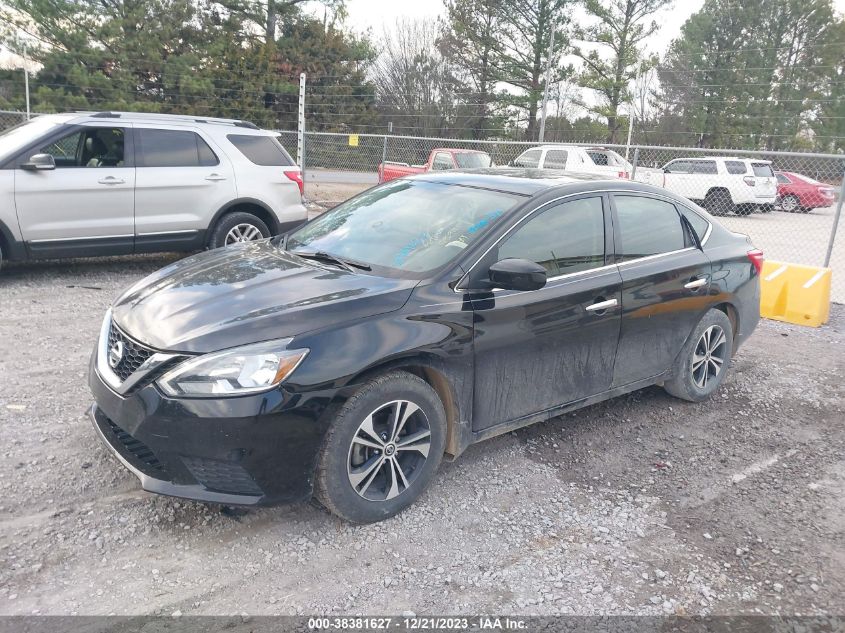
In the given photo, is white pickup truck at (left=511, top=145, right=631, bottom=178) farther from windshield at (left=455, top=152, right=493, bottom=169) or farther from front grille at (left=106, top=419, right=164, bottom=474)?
front grille at (left=106, top=419, right=164, bottom=474)

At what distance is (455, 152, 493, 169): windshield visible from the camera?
53.1 ft

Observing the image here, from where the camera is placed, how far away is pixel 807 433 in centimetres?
478

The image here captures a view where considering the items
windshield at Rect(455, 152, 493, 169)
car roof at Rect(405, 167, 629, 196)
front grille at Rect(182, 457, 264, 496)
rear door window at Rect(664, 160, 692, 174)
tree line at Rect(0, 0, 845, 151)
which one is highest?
tree line at Rect(0, 0, 845, 151)

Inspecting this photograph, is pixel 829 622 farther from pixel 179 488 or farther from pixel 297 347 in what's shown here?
pixel 179 488

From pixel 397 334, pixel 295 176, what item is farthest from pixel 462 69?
pixel 397 334

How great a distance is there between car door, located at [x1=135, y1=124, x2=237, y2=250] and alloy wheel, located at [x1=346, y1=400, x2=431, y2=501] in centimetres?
535

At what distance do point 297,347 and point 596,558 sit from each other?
1691 millimetres

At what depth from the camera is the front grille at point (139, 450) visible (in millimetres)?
3021

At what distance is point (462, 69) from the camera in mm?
38000

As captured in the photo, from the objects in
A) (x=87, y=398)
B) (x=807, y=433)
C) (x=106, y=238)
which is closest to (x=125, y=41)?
(x=106, y=238)

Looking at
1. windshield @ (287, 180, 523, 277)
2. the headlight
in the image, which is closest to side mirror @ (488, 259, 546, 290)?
windshield @ (287, 180, 523, 277)

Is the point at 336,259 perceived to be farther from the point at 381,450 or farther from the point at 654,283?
the point at 654,283

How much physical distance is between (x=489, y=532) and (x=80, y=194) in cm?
591

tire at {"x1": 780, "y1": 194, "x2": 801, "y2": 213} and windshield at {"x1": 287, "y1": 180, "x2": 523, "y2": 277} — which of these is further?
tire at {"x1": 780, "y1": 194, "x2": 801, "y2": 213}
